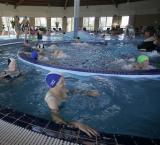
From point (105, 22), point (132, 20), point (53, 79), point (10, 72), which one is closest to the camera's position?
point (53, 79)

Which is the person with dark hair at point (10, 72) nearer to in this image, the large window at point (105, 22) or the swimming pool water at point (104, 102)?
the swimming pool water at point (104, 102)

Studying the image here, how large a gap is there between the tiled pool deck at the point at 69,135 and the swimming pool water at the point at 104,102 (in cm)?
87

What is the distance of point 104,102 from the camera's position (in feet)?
12.8

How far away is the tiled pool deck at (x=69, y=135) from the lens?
6.71 ft

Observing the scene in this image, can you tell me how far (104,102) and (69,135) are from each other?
1.88m

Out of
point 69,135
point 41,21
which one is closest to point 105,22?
point 41,21

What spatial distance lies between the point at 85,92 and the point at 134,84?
1.63 meters

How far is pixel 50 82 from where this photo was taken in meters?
2.89

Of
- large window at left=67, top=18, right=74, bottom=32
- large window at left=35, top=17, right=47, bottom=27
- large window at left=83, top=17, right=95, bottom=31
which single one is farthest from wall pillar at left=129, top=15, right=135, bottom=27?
large window at left=35, top=17, right=47, bottom=27

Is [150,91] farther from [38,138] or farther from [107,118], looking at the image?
[38,138]

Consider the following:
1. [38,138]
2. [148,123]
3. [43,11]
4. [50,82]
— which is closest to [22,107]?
[50,82]

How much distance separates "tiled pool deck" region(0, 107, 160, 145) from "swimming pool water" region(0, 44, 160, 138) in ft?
2.84

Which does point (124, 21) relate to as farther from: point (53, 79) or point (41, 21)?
point (53, 79)

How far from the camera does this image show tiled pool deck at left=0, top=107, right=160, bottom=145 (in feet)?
6.71
